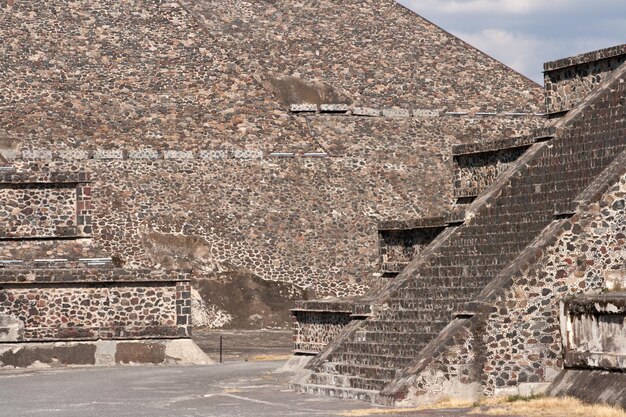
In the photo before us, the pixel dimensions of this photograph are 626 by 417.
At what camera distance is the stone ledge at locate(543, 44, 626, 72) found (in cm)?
2311

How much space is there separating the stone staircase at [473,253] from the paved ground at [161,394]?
763mm

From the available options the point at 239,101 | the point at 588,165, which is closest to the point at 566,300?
the point at 588,165

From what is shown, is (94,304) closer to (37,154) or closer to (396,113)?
(37,154)

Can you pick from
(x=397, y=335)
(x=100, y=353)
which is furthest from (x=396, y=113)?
(x=397, y=335)

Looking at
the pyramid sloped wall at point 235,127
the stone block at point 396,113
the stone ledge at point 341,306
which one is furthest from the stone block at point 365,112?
the stone ledge at point 341,306

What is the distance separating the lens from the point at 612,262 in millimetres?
19906

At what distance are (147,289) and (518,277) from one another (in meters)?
11.1

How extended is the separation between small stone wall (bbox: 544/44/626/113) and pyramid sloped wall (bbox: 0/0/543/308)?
12.2 meters

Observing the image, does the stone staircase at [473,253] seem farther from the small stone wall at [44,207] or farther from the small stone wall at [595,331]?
the small stone wall at [44,207]

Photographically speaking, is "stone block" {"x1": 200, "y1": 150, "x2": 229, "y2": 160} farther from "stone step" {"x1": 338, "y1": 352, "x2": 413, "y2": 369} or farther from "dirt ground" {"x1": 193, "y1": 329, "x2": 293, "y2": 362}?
"stone step" {"x1": 338, "y1": 352, "x2": 413, "y2": 369}

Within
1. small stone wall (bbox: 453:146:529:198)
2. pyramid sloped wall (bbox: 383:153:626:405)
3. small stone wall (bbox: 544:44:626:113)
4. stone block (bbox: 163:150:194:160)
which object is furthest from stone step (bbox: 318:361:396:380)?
stone block (bbox: 163:150:194:160)

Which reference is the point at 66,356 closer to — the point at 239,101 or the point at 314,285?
the point at 314,285

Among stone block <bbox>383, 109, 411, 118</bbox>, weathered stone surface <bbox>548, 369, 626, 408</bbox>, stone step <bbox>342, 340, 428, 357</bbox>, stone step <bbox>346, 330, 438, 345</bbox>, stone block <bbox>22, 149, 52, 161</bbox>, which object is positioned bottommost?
weathered stone surface <bbox>548, 369, 626, 408</bbox>

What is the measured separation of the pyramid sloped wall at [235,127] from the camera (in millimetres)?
42938
